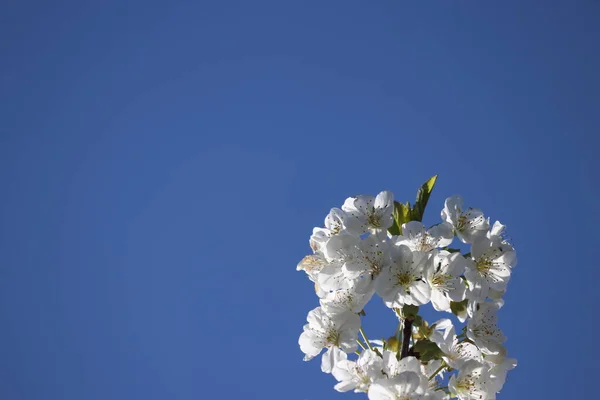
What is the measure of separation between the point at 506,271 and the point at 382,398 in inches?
27.5

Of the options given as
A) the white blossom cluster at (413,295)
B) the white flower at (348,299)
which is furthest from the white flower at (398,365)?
the white flower at (348,299)

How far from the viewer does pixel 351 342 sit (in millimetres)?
1953

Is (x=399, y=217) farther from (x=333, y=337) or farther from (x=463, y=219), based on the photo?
(x=333, y=337)

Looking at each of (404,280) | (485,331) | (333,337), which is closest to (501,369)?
(485,331)

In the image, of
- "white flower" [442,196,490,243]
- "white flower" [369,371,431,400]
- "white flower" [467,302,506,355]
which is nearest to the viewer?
"white flower" [369,371,431,400]

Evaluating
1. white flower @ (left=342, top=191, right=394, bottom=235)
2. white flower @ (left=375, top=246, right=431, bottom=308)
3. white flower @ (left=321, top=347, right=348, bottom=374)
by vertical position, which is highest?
white flower @ (left=342, top=191, right=394, bottom=235)

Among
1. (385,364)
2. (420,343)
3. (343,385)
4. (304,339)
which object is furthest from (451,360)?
(304,339)

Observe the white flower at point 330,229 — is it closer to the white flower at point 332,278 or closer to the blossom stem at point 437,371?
the white flower at point 332,278

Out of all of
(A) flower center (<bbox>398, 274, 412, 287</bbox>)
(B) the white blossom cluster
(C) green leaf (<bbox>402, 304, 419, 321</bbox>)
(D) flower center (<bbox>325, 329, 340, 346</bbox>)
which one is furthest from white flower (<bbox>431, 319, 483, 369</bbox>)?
(D) flower center (<bbox>325, 329, 340, 346</bbox>)

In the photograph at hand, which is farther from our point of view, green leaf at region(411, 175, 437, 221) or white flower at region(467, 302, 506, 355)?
green leaf at region(411, 175, 437, 221)

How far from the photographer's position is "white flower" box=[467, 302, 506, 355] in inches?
76.4

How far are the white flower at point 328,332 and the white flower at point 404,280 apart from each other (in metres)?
0.20

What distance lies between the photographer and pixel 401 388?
168 centimetres

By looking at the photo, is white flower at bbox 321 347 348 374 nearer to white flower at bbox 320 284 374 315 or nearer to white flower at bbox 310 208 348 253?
white flower at bbox 320 284 374 315
